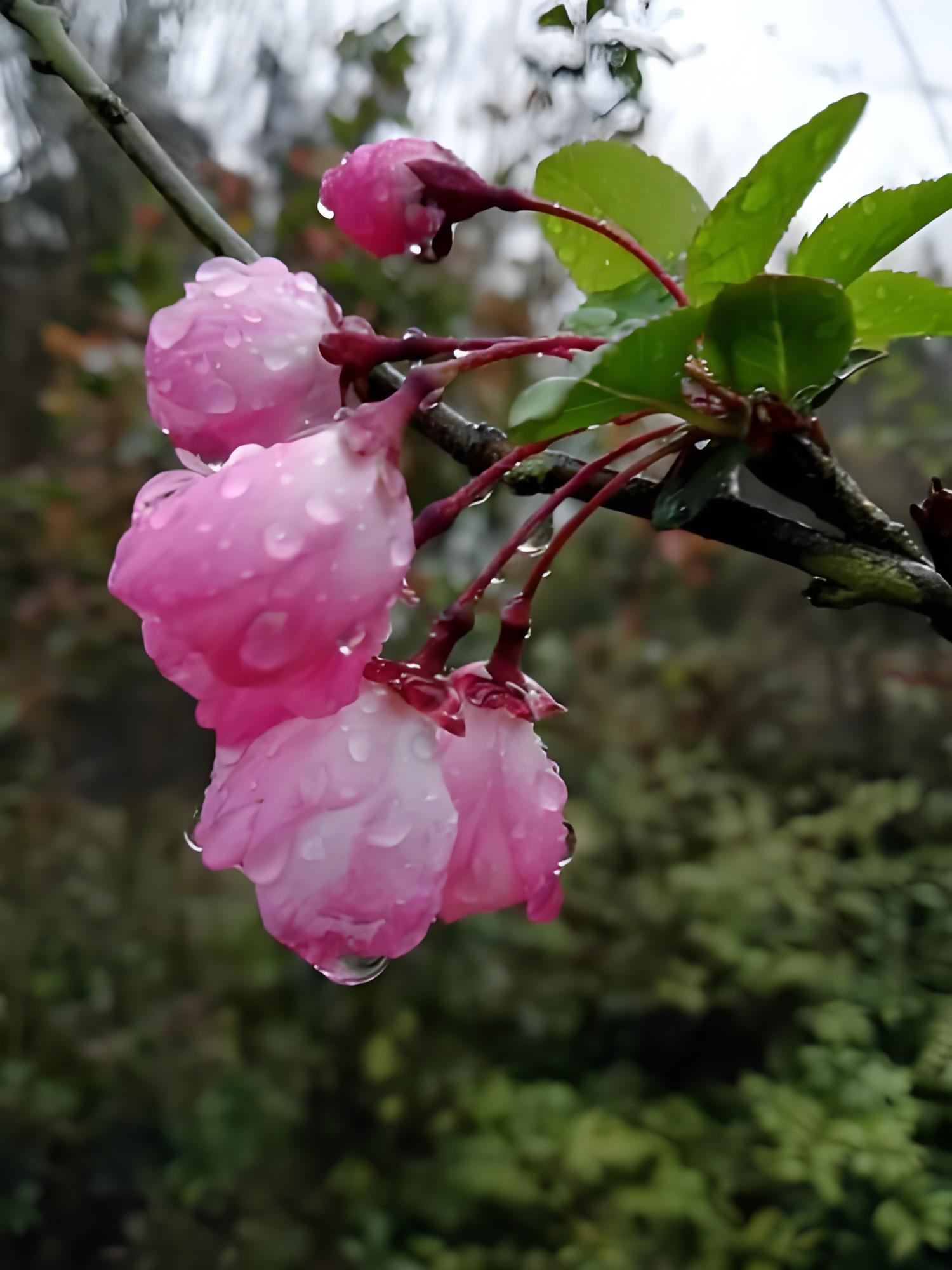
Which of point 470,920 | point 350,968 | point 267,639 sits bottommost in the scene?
point 470,920

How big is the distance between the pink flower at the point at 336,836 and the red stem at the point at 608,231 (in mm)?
181

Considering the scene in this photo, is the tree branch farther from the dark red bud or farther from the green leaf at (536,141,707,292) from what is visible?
the green leaf at (536,141,707,292)

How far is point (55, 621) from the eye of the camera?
1588mm

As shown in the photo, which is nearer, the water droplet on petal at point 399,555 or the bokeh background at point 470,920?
the water droplet on petal at point 399,555

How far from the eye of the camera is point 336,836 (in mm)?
259

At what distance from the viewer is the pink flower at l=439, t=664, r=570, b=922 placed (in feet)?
0.97

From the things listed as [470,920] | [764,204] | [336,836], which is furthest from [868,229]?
[470,920]

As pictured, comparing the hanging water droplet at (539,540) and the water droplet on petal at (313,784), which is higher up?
the water droplet on petal at (313,784)

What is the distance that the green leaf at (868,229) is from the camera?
0.98 feet

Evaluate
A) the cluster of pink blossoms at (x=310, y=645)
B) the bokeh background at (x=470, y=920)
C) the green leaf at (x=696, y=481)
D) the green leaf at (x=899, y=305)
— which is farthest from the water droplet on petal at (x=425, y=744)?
the bokeh background at (x=470, y=920)

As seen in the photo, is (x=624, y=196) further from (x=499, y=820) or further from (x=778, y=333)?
(x=499, y=820)

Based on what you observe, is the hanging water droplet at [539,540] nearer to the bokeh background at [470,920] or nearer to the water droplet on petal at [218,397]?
the water droplet on petal at [218,397]

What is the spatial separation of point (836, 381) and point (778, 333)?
0.19 feet

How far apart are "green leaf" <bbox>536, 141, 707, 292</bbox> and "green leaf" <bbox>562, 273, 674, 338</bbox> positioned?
39 millimetres
